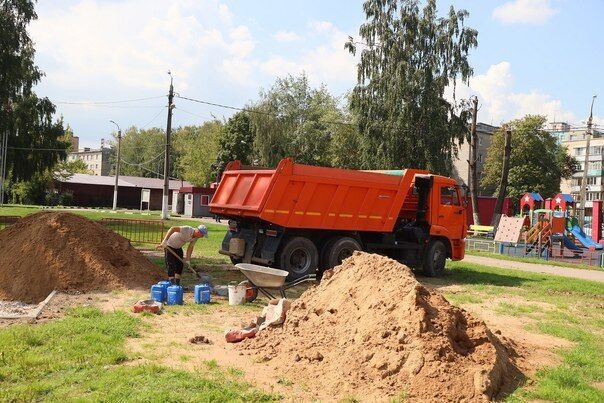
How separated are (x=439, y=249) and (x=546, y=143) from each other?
47.5 m

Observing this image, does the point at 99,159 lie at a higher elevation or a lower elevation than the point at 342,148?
higher

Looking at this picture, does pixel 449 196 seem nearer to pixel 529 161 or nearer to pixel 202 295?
pixel 202 295

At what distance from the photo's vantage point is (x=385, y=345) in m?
5.73

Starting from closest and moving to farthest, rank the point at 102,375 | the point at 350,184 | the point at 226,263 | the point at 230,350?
the point at 102,375 < the point at 230,350 < the point at 350,184 < the point at 226,263

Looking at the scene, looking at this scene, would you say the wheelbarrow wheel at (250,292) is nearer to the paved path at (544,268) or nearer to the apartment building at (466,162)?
the paved path at (544,268)

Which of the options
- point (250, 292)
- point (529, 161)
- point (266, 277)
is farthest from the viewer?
point (529, 161)

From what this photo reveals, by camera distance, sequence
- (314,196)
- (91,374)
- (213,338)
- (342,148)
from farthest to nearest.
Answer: (342,148) < (314,196) < (213,338) < (91,374)

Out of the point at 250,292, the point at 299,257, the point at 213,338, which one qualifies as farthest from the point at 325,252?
the point at 213,338

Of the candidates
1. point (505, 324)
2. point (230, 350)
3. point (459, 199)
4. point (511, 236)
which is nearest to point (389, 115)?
point (511, 236)

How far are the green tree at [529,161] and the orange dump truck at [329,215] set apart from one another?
43.4m

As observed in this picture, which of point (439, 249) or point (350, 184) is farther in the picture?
point (439, 249)

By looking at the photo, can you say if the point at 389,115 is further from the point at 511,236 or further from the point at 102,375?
the point at 102,375

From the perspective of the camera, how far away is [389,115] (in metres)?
35.2

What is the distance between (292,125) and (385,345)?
148 ft
